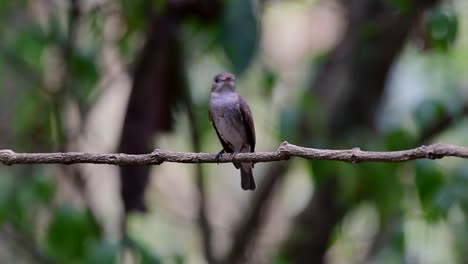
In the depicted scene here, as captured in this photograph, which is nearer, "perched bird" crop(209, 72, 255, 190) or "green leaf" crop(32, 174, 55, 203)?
"perched bird" crop(209, 72, 255, 190)

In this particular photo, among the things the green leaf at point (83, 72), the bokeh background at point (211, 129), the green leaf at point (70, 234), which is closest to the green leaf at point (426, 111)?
the bokeh background at point (211, 129)

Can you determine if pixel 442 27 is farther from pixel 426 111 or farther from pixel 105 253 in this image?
pixel 105 253

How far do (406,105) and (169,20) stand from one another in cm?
249

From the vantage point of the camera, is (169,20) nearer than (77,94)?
Yes

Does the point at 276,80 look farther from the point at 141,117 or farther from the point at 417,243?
the point at 417,243

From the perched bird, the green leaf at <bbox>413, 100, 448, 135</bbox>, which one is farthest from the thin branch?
the perched bird

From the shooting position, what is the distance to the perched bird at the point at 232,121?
5066 millimetres

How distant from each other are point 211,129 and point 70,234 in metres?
1.73

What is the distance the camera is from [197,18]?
5.38 m

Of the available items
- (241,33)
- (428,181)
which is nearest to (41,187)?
(241,33)

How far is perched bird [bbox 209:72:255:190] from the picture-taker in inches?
199

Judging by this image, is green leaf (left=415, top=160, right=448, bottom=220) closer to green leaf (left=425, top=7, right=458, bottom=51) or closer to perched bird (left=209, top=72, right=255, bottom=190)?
green leaf (left=425, top=7, right=458, bottom=51)

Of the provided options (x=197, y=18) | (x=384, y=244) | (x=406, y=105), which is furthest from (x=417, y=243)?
(x=197, y=18)

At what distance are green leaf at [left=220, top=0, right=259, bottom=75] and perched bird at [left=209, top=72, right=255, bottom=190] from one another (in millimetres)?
397
